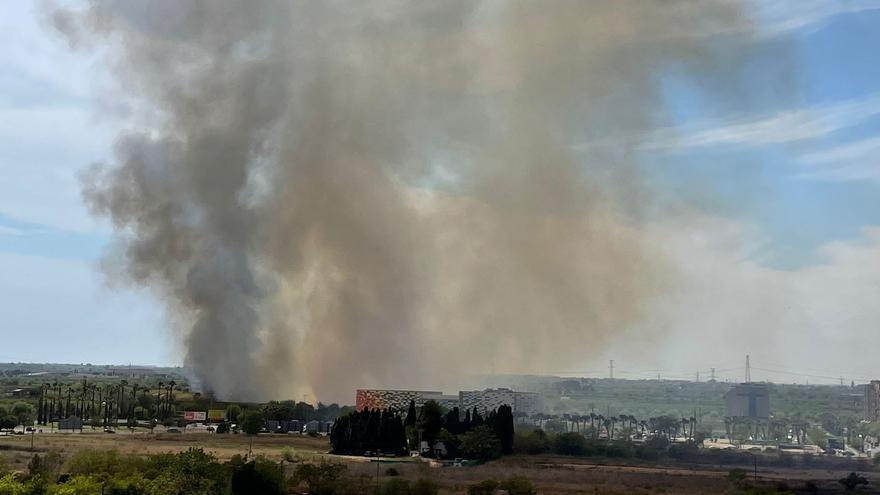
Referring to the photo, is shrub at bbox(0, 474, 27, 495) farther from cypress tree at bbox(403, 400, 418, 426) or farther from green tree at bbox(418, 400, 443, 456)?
cypress tree at bbox(403, 400, 418, 426)

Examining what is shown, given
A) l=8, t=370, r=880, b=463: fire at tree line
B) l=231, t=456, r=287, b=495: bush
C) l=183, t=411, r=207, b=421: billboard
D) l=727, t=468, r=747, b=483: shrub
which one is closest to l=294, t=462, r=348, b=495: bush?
l=231, t=456, r=287, b=495: bush

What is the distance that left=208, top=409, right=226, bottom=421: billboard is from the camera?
70.1m

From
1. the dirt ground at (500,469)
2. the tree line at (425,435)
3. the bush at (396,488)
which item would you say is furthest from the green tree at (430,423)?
the bush at (396,488)

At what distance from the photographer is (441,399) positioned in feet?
244

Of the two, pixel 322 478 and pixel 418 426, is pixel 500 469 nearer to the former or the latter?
pixel 322 478

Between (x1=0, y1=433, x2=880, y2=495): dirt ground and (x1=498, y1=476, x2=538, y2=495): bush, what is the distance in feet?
3.29

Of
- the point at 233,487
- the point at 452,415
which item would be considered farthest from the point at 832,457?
the point at 233,487

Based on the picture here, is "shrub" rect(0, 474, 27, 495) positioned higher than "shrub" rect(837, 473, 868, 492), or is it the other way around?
"shrub" rect(0, 474, 27, 495)

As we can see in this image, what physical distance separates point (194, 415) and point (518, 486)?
1591 inches

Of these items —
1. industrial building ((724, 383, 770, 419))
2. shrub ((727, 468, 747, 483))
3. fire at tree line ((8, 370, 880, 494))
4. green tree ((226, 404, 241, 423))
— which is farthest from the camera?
industrial building ((724, 383, 770, 419))

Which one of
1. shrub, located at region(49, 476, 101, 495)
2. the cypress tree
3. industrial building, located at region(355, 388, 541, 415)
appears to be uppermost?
industrial building, located at region(355, 388, 541, 415)

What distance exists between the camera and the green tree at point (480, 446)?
51.8m

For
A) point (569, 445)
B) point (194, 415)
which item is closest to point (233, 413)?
point (194, 415)

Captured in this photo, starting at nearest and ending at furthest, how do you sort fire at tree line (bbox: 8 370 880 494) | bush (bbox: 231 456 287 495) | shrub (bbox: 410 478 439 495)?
1. bush (bbox: 231 456 287 495)
2. shrub (bbox: 410 478 439 495)
3. fire at tree line (bbox: 8 370 880 494)
